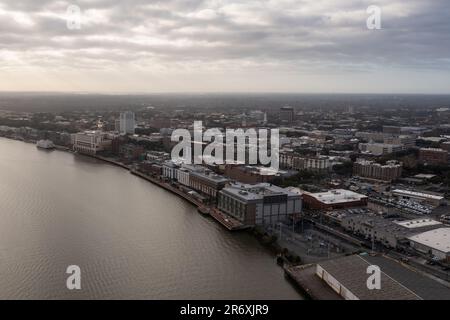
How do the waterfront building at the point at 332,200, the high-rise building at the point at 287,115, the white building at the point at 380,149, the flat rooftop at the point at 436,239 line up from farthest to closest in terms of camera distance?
the high-rise building at the point at 287,115
the white building at the point at 380,149
the waterfront building at the point at 332,200
the flat rooftop at the point at 436,239

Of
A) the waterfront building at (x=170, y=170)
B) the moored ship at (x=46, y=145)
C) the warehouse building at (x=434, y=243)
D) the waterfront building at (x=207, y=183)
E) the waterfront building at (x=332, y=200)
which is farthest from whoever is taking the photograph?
the moored ship at (x=46, y=145)

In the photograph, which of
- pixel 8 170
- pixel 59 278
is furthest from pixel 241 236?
pixel 8 170

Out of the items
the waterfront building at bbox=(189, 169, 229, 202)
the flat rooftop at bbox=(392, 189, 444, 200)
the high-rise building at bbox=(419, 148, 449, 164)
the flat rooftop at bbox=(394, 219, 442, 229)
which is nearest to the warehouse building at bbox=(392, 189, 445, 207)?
the flat rooftop at bbox=(392, 189, 444, 200)

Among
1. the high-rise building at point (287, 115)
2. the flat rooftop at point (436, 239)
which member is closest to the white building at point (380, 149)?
the flat rooftop at point (436, 239)

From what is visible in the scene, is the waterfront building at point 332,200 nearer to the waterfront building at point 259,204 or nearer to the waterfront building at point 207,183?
the waterfront building at point 259,204

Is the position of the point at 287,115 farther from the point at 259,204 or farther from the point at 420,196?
the point at 259,204
